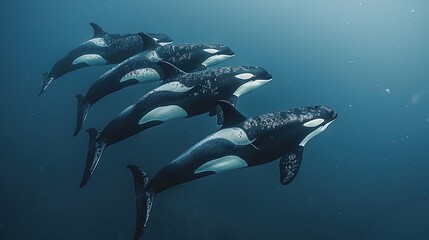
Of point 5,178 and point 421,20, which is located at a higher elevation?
point 421,20

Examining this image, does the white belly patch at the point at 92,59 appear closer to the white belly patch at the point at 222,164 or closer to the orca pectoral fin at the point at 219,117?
the orca pectoral fin at the point at 219,117

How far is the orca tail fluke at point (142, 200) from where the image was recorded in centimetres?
558

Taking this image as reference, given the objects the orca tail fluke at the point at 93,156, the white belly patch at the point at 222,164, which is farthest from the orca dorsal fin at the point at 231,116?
the orca tail fluke at the point at 93,156

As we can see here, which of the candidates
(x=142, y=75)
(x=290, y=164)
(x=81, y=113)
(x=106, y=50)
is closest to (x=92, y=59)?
(x=106, y=50)

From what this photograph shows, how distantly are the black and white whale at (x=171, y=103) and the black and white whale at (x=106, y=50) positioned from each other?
2.65 meters

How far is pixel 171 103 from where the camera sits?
6.32 metres

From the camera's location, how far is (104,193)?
1816cm

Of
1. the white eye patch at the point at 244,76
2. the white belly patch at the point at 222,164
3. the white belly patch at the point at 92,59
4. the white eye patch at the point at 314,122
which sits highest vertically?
the white eye patch at the point at 244,76

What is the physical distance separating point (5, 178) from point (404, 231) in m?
29.9

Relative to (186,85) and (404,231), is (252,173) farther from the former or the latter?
(186,85)

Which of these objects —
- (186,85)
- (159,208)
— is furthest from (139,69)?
(159,208)

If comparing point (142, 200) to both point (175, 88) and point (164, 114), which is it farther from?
point (175, 88)

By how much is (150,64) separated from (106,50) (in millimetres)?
2019

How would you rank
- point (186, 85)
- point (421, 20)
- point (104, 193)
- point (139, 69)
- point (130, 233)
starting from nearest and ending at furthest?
point (186, 85) → point (139, 69) → point (130, 233) → point (104, 193) → point (421, 20)
